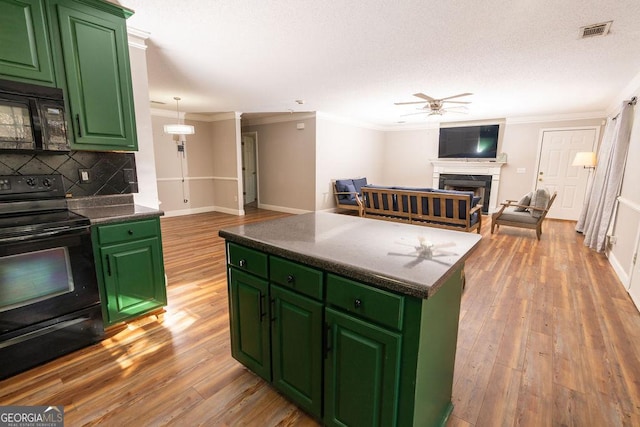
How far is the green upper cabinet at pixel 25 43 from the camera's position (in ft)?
5.66

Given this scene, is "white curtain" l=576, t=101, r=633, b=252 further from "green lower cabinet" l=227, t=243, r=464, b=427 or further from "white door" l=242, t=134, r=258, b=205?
"white door" l=242, t=134, r=258, b=205

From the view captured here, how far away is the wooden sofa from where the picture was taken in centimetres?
452

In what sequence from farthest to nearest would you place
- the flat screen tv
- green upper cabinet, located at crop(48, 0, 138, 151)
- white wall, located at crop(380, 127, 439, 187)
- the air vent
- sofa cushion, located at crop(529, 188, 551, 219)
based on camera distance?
1. white wall, located at crop(380, 127, 439, 187)
2. the flat screen tv
3. sofa cushion, located at crop(529, 188, 551, 219)
4. the air vent
5. green upper cabinet, located at crop(48, 0, 138, 151)

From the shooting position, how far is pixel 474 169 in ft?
24.2

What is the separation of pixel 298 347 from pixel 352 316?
0.40m

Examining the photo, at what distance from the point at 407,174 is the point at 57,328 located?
27.0 feet

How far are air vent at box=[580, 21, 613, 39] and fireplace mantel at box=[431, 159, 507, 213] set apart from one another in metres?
4.80

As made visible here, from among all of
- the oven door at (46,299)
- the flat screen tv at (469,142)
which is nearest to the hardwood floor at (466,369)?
the oven door at (46,299)

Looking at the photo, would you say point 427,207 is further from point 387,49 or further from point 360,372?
point 360,372

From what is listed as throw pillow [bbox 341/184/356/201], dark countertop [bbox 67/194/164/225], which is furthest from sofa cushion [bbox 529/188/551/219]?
dark countertop [bbox 67/194/164/225]

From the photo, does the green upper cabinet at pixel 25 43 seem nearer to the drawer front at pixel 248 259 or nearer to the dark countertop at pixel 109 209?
the dark countertop at pixel 109 209

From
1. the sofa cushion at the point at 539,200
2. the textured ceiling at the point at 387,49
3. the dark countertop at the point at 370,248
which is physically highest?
the textured ceiling at the point at 387,49

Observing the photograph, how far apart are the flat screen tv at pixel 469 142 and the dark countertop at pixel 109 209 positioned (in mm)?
7332

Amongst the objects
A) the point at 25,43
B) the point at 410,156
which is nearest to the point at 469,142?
the point at 410,156
